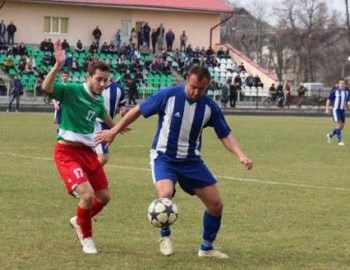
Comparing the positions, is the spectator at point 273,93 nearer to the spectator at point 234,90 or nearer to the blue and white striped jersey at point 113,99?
the spectator at point 234,90

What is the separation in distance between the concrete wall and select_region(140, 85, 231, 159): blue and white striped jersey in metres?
48.8

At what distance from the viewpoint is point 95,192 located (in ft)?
29.9

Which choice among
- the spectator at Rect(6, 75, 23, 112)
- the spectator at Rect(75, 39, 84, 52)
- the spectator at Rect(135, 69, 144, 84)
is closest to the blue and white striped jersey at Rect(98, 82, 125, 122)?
the spectator at Rect(6, 75, 23, 112)

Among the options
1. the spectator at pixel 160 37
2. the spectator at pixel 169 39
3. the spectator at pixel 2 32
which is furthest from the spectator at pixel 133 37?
the spectator at pixel 2 32

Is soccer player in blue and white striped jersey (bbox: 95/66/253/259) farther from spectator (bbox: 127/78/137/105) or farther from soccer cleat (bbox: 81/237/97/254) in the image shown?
spectator (bbox: 127/78/137/105)

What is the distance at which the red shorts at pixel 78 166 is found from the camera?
8.73m

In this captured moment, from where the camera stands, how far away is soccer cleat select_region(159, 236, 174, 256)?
28.0ft

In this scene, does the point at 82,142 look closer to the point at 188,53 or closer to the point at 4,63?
the point at 4,63

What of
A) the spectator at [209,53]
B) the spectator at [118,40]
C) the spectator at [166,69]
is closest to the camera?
the spectator at [166,69]

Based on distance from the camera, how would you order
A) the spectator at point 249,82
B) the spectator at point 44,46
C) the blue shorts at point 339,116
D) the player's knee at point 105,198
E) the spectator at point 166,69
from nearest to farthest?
1. the player's knee at point 105,198
2. the blue shorts at point 339,116
3. the spectator at point 44,46
4. the spectator at point 166,69
5. the spectator at point 249,82

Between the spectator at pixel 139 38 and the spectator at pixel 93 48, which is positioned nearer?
the spectator at pixel 93 48

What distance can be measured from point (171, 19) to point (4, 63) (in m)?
16.4

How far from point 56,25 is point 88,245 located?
1991 inches

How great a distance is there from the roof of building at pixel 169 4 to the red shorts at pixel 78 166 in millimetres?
49512
